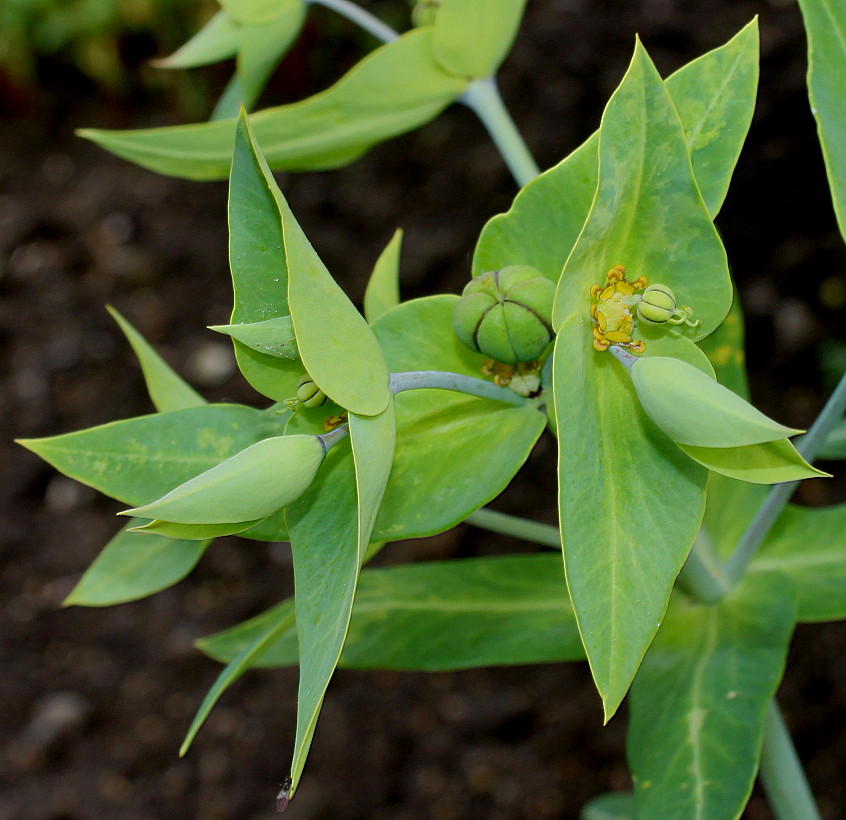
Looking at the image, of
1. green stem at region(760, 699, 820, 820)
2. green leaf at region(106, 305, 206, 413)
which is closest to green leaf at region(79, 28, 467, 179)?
green leaf at region(106, 305, 206, 413)

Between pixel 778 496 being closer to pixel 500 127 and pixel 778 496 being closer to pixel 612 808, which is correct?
pixel 500 127

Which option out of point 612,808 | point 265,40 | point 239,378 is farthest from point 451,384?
point 239,378

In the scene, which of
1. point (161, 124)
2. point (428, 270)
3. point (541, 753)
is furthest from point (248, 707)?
point (161, 124)

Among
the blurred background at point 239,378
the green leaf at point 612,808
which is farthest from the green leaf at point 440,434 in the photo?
the blurred background at point 239,378

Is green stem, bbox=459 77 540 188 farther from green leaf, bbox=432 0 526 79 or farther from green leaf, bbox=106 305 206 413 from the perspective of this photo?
green leaf, bbox=106 305 206 413

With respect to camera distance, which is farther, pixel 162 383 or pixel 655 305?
pixel 162 383

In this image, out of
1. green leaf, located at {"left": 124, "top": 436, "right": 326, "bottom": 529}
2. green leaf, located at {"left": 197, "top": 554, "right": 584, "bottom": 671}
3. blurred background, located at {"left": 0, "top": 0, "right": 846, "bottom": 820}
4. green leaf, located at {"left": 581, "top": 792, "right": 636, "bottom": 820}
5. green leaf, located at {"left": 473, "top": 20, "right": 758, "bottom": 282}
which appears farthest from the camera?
blurred background, located at {"left": 0, "top": 0, "right": 846, "bottom": 820}

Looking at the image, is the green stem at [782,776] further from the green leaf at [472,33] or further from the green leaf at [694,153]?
the green leaf at [472,33]
